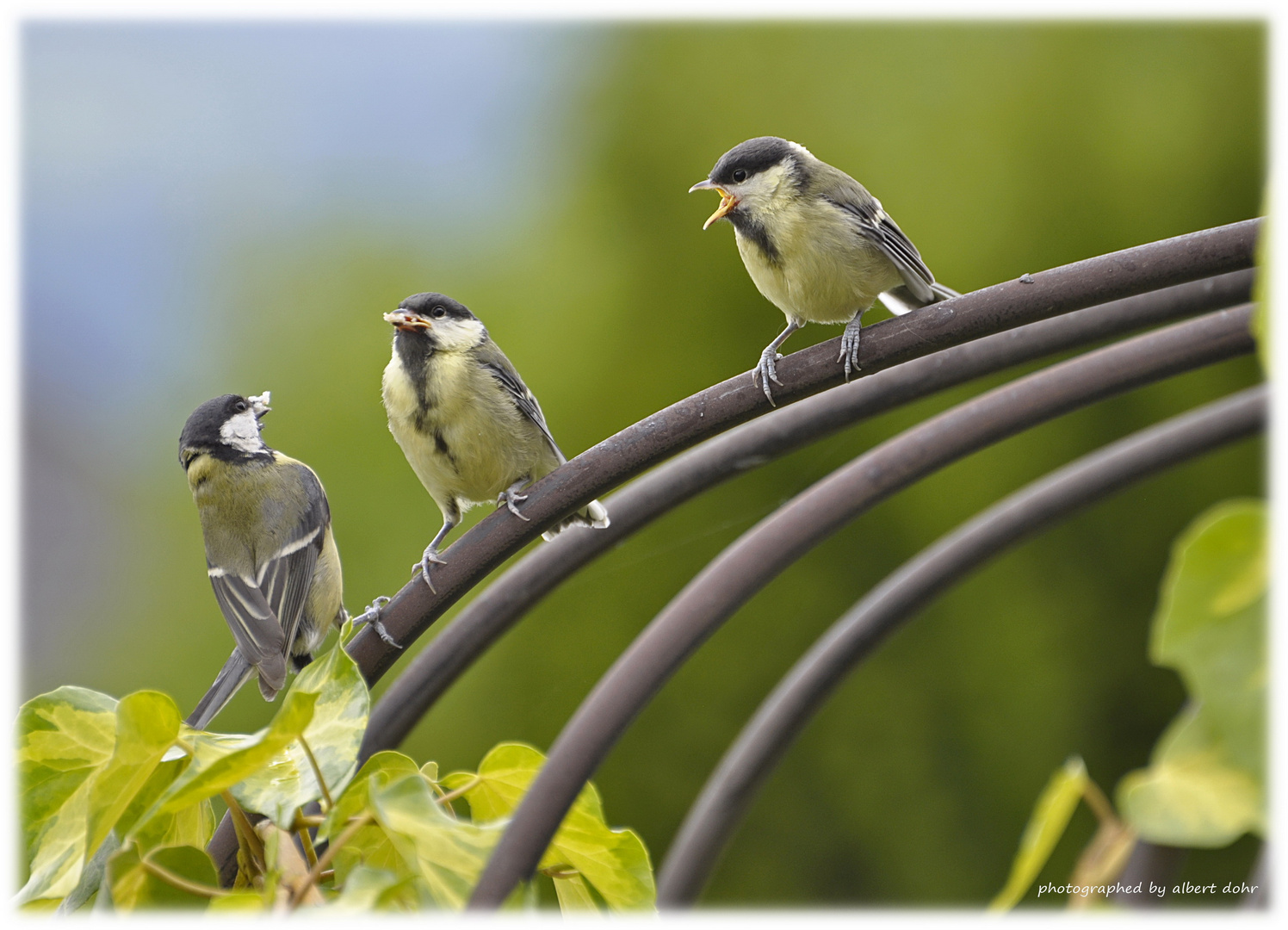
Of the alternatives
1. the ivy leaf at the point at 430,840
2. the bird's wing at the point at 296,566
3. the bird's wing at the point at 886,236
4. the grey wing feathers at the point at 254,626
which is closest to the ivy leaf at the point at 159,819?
the ivy leaf at the point at 430,840

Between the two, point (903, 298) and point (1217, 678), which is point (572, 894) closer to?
point (1217, 678)

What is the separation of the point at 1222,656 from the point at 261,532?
1.06 meters

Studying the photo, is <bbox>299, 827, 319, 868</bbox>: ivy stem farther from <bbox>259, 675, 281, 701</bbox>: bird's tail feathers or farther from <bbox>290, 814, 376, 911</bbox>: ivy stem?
<bbox>259, 675, 281, 701</bbox>: bird's tail feathers

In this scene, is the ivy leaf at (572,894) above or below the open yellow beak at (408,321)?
below

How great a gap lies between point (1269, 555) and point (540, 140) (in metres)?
2.68

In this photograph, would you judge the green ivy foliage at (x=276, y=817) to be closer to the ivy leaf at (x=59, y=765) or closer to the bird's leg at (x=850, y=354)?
the ivy leaf at (x=59, y=765)

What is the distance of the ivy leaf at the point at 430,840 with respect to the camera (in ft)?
1.29

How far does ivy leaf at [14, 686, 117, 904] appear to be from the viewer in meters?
0.48

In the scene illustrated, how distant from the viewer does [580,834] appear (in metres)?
0.52

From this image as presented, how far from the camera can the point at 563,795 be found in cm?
46

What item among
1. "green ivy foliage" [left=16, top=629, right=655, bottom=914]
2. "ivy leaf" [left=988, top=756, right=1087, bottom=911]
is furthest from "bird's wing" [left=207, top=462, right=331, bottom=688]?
"ivy leaf" [left=988, top=756, right=1087, bottom=911]

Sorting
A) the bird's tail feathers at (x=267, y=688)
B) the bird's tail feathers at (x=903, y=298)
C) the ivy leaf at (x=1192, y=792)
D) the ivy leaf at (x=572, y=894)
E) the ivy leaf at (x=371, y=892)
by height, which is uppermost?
the bird's tail feathers at (x=903, y=298)

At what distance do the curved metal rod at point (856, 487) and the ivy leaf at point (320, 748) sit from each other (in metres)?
0.09

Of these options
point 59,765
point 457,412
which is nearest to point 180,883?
point 59,765
